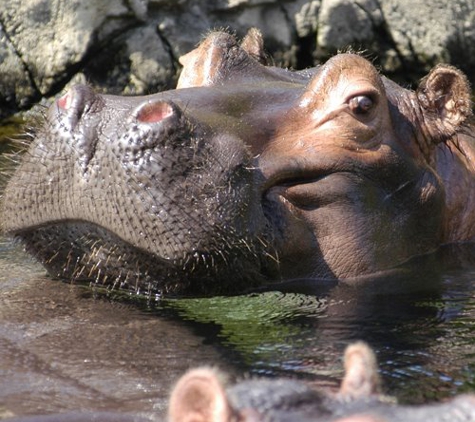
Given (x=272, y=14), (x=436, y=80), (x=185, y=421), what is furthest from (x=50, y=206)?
(x=272, y=14)

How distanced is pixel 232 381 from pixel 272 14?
6931 millimetres

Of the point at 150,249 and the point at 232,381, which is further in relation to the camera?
the point at 150,249

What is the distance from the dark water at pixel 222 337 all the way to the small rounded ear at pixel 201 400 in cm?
123

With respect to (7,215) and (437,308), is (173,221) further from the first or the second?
(437,308)

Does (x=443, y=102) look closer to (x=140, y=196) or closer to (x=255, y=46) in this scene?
(x=255, y=46)

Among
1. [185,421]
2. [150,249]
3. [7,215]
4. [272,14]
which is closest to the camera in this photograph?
[185,421]

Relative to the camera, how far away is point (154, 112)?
4.11 meters

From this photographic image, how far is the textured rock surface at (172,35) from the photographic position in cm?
960

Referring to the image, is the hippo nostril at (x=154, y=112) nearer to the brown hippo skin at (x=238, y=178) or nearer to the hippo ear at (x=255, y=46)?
the brown hippo skin at (x=238, y=178)

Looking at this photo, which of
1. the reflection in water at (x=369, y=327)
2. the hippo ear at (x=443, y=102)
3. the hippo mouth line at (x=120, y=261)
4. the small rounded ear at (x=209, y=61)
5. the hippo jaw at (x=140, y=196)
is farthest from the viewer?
the hippo ear at (x=443, y=102)

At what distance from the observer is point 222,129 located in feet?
14.3

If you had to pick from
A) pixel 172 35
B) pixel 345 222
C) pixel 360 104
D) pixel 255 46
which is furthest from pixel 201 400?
pixel 172 35

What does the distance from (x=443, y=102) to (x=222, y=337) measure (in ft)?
6.58

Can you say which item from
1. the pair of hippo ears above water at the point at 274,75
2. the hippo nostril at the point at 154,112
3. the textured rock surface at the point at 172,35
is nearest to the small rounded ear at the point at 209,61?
the pair of hippo ears above water at the point at 274,75
